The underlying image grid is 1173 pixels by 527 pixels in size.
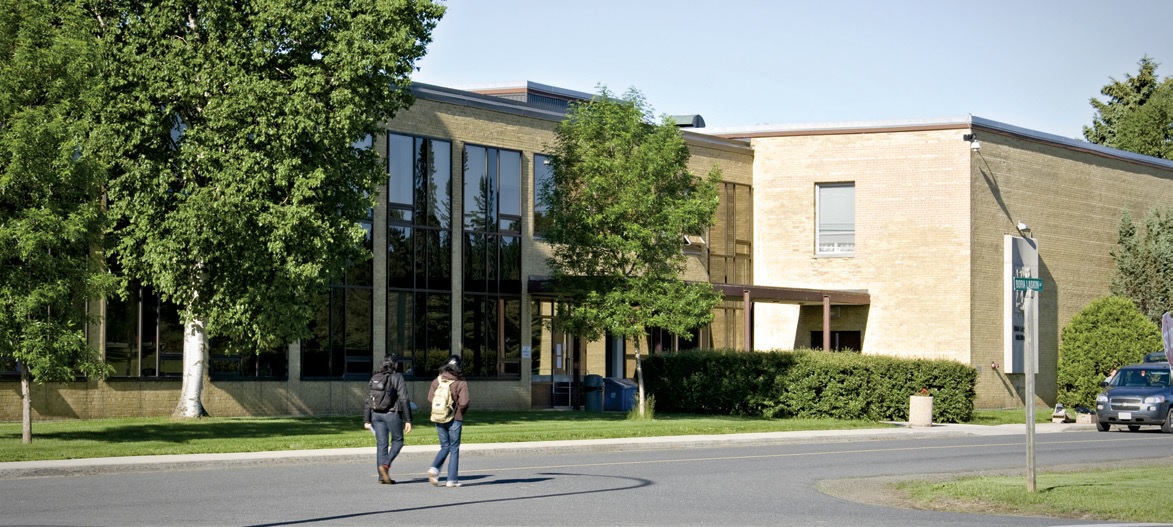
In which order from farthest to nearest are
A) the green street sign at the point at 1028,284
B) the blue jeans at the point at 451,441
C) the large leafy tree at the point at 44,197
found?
the large leafy tree at the point at 44,197, the blue jeans at the point at 451,441, the green street sign at the point at 1028,284

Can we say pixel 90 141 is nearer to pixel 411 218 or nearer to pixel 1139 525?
pixel 411 218

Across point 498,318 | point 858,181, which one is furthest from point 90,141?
point 858,181

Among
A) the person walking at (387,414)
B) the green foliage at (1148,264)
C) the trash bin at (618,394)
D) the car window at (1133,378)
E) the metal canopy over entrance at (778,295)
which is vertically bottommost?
the trash bin at (618,394)

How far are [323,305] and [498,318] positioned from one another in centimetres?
645

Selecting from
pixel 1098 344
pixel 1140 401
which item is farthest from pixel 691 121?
pixel 1140 401

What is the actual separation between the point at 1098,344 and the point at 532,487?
3617cm

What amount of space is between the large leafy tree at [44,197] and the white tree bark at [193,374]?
230 inches

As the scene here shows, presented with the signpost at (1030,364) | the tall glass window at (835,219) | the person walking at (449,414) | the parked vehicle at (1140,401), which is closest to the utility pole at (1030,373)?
the signpost at (1030,364)

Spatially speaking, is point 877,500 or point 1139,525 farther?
point 877,500

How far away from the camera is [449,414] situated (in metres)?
17.6

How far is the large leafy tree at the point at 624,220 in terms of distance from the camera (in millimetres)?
35875

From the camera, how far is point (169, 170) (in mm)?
28453

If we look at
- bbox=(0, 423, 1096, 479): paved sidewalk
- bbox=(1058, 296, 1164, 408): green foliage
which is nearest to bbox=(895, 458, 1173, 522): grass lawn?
bbox=(0, 423, 1096, 479): paved sidewalk

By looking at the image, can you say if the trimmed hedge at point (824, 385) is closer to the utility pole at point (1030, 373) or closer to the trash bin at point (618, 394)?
the trash bin at point (618, 394)
